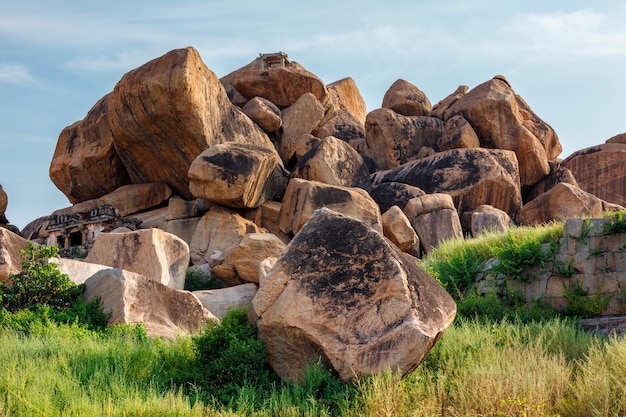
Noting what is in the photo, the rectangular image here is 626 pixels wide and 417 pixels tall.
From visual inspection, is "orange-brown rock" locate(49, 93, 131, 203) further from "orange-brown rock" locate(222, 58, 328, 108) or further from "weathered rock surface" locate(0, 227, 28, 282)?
"weathered rock surface" locate(0, 227, 28, 282)

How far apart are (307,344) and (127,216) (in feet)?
65.9

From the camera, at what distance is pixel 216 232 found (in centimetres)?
2175

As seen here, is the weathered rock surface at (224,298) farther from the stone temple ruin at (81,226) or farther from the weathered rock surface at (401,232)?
the stone temple ruin at (81,226)

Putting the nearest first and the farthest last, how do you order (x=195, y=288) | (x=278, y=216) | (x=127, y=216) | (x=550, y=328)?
(x=550, y=328)
(x=195, y=288)
(x=278, y=216)
(x=127, y=216)

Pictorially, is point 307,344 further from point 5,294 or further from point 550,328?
point 5,294

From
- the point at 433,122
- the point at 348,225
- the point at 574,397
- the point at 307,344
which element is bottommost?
the point at 574,397

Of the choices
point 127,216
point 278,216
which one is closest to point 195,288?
point 278,216

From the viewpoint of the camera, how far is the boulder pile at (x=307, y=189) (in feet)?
24.3

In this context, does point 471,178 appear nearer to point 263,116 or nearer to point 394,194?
point 394,194

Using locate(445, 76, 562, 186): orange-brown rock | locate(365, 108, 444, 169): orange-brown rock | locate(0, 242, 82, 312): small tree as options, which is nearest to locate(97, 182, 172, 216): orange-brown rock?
locate(365, 108, 444, 169): orange-brown rock

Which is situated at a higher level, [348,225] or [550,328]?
[348,225]

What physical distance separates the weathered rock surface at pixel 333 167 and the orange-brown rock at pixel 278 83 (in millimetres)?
7408

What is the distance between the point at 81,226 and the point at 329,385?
20.4 metres

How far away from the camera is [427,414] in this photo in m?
6.68
